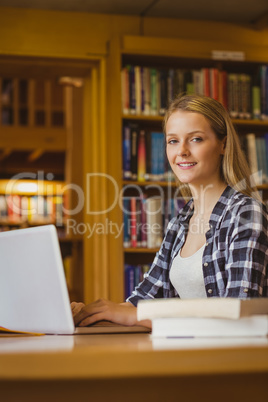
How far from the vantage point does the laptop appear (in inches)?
47.7

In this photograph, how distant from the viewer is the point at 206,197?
1.97m

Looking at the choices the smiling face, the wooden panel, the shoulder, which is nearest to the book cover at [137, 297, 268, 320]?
the shoulder

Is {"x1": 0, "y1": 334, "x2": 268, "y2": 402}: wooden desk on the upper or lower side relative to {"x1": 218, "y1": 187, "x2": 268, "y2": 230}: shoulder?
lower

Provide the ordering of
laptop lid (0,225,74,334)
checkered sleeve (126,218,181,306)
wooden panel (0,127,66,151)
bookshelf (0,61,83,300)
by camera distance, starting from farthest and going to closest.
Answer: wooden panel (0,127,66,151) → bookshelf (0,61,83,300) → checkered sleeve (126,218,181,306) → laptop lid (0,225,74,334)

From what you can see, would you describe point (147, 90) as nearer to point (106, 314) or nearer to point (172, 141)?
point (172, 141)

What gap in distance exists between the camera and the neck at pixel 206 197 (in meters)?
1.95

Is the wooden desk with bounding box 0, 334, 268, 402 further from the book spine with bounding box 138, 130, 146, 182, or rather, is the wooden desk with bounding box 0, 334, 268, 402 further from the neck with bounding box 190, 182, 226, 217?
the book spine with bounding box 138, 130, 146, 182

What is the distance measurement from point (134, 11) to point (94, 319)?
265cm

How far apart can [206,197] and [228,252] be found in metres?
0.35

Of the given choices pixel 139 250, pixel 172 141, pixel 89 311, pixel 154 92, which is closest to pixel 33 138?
pixel 154 92

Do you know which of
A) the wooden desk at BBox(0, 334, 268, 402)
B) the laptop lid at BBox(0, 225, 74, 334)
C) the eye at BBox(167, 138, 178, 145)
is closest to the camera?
the wooden desk at BBox(0, 334, 268, 402)

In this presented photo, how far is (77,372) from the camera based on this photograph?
26.7 inches

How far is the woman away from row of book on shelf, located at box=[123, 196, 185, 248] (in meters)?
1.22

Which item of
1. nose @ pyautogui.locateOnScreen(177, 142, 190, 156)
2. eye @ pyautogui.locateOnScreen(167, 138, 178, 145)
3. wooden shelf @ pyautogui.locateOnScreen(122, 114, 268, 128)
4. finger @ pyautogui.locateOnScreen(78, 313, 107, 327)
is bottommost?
finger @ pyautogui.locateOnScreen(78, 313, 107, 327)
